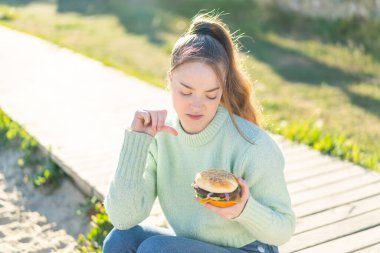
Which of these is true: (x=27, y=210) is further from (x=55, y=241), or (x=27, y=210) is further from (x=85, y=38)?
(x=85, y=38)

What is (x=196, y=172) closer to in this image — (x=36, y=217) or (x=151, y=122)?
(x=151, y=122)

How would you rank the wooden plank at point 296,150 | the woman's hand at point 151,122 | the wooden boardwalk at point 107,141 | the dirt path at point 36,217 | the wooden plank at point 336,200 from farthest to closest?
the wooden plank at point 296,150, the dirt path at point 36,217, the wooden plank at point 336,200, the wooden boardwalk at point 107,141, the woman's hand at point 151,122

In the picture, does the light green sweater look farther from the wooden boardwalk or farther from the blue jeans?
the wooden boardwalk

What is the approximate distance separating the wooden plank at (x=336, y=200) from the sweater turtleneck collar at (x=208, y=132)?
1210 mm

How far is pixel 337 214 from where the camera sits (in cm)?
359

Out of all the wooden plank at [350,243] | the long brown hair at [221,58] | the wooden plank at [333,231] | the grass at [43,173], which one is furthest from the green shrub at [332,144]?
the long brown hair at [221,58]

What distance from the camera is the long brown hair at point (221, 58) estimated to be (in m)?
2.47

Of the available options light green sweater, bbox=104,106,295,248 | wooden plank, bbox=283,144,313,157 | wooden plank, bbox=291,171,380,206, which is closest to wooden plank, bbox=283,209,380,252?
wooden plank, bbox=291,171,380,206

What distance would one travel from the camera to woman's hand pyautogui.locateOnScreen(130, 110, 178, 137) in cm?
258

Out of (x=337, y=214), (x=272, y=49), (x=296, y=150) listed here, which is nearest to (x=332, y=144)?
(x=296, y=150)

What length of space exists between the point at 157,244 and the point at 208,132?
0.49 metres

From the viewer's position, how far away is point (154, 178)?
110 inches

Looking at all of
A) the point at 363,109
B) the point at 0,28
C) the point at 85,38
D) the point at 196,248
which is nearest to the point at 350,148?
the point at 363,109

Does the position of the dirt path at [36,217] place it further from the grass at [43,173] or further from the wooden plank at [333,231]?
the wooden plank at [333,231]
